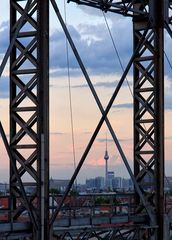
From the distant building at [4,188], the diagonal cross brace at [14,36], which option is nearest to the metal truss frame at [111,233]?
the distant building at [4,188]

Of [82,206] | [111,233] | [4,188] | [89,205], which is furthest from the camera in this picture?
[89,205]

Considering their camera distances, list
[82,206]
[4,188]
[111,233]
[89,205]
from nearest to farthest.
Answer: [82,206] < [4,188] < [111,233] < [89,205]

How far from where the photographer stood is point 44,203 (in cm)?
2005

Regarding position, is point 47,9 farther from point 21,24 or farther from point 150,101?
point 150,101

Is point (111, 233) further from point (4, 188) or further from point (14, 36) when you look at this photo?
point (14, 36)

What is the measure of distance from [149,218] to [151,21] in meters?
6.57

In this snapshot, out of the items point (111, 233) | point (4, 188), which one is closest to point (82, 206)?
point (111, 233)

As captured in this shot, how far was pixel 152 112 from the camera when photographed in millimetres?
27984

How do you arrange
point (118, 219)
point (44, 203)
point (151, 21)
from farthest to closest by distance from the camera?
point (151, 21) < point (118, 219) < point (44, 203)

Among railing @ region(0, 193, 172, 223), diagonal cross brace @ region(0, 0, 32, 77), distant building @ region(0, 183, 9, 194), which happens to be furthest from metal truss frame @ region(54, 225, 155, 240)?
diagonal cross brace @ region(0, 0, 32, 77)

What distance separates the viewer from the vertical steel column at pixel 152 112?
26.5 meters

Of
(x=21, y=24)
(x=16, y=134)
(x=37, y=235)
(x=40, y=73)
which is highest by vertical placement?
(x=21, y=24)

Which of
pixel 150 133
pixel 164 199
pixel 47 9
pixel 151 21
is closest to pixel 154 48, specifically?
pixel 151 21

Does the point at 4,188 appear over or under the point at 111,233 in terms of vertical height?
over
